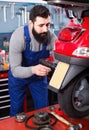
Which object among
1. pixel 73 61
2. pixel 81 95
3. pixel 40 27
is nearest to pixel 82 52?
pixel 73 61

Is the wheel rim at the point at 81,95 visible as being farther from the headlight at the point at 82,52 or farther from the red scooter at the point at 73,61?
the headlight at the point at 82,52

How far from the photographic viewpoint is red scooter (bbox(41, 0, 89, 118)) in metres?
0.74

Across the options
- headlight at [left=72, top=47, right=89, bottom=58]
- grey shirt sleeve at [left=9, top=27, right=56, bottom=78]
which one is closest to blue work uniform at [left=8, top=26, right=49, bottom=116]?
grey shirt sleeve at [left=9, top=27, right=56, bottom=78]

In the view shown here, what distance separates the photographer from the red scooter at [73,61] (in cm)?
74

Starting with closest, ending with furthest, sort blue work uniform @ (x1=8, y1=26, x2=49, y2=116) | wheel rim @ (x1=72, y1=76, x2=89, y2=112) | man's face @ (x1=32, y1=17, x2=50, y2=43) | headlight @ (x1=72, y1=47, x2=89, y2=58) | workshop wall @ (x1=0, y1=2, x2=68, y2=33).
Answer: headlight @ (x1=72, y1=47, x2=89, y2=58) < wheel rim @ (x1=72, y1=76, x2=89, y2=112) < man's face @ (x1=32, y1=17, x2=50, y2=43) < blue work uniform @ (x1=8, y1=26, x2=49, y2=116) < workshop wall @ (x1=0, y1=2, x2=68, y2=33)

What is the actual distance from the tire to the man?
0.45 meters

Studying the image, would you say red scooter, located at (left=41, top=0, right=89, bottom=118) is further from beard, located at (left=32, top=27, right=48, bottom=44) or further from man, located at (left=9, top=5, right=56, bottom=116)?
beard, located at (left=32, top=27, right=48, bottom=44)

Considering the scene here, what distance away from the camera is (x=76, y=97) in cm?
86

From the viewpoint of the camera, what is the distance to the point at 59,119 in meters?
1.11

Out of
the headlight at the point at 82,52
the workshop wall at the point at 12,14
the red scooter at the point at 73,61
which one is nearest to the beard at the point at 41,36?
the red scooter at the point at 73,61

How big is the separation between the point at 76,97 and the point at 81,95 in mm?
19

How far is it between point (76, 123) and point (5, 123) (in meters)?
0.32

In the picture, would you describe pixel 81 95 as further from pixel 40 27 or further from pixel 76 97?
pixel 40 27

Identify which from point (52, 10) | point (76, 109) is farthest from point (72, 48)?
point (52, 10)
